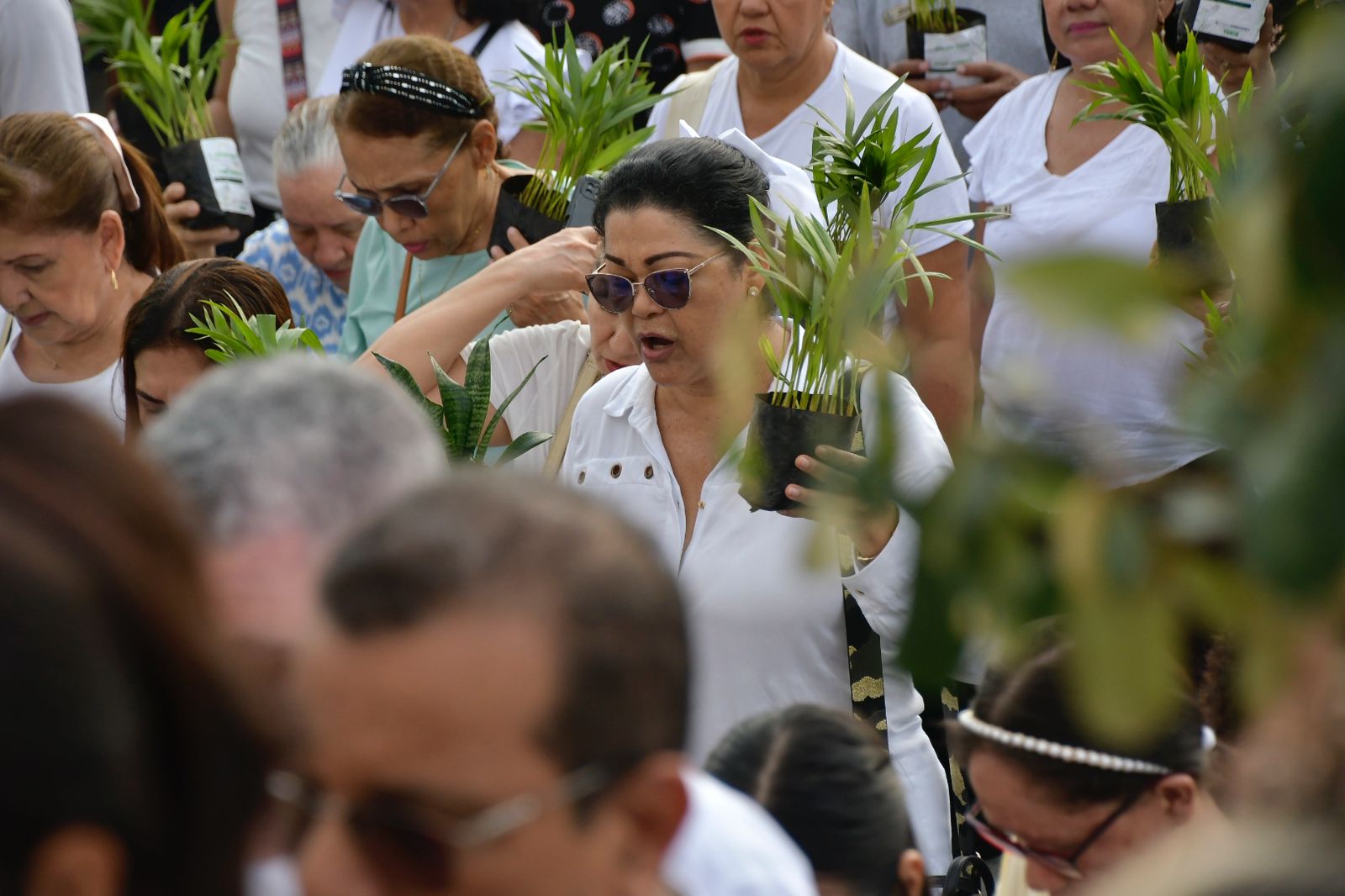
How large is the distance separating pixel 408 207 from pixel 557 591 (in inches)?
124

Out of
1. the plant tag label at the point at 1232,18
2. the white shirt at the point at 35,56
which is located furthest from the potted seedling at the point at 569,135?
the white shirt at the point at 35,56

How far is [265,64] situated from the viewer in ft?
20.3

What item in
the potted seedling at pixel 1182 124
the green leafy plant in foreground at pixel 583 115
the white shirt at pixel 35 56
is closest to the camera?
the potted seedling at pixel 1182 124

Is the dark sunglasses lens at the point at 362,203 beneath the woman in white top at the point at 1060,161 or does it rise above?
beneath

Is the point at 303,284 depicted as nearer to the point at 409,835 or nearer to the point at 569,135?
the point at 569,135

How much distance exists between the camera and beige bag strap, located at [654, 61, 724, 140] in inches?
200

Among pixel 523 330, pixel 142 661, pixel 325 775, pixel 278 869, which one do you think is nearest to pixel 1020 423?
pixel 142 661

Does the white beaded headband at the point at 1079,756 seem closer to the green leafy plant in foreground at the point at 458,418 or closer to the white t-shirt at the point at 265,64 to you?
the green leafy plant in foreground at the point at 458,418

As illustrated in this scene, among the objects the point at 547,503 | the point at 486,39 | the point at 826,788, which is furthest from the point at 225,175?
the point at 547,503

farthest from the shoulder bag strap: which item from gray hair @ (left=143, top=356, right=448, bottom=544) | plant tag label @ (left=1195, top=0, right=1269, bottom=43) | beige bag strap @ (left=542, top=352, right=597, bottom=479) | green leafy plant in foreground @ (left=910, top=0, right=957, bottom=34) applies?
gray hair @ (left=143, top=356, right=448, bottom=544)

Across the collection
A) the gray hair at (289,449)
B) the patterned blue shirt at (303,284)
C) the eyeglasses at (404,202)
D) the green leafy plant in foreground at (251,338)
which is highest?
the gray hair at (289,449)

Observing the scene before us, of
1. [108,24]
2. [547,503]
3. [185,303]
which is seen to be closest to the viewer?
[547,503]

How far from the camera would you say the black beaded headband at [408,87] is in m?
4.35

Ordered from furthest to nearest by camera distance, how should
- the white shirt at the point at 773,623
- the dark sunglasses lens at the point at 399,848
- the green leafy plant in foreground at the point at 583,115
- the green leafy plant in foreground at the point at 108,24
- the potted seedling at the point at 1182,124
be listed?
the green leafy plant in foreground at the point at 108,24 → the green leafy plant in foreground at the point at 583,115 → the potted seedling at the point at 1182,124 → the white shirt at the point at 773,623 → the dark sunglasses lens at the point at 399,848
